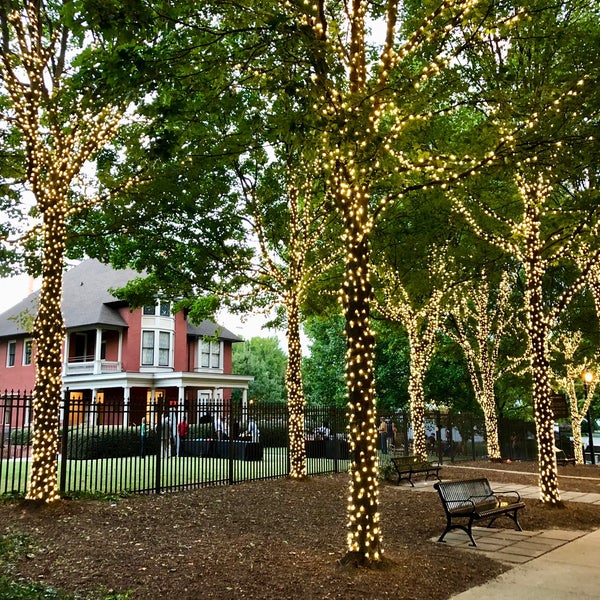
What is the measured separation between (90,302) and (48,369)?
25.7 metres

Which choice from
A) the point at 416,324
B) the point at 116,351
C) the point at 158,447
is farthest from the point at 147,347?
the point at 158,447

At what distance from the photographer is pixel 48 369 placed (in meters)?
9.61

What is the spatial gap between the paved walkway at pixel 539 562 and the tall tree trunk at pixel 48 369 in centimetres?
675

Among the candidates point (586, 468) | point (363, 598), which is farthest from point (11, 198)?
point (586, 468)

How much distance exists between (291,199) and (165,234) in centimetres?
344

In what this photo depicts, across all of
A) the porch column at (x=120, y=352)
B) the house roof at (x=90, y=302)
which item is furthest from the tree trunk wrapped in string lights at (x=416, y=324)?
the porch column at (x=120, y=352)

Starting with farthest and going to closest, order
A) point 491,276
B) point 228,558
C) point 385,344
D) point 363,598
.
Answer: point 385,344 → point 491,276 → point 228,558 → point 363,598

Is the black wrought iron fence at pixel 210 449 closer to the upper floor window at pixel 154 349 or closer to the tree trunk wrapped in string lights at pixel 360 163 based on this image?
the tree trunk wrapped in string lights at pixel 360 163

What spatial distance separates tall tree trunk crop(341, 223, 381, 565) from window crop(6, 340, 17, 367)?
111 feet

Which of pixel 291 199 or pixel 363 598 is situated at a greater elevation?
pixel 291 199

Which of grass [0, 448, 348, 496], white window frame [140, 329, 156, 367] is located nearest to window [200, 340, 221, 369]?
white window frame [140, 329, 156, 367]

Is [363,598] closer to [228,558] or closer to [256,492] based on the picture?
[228,558]

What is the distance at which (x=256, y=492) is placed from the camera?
11656mm

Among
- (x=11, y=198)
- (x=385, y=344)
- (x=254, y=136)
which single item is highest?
(x=254, y=136)
